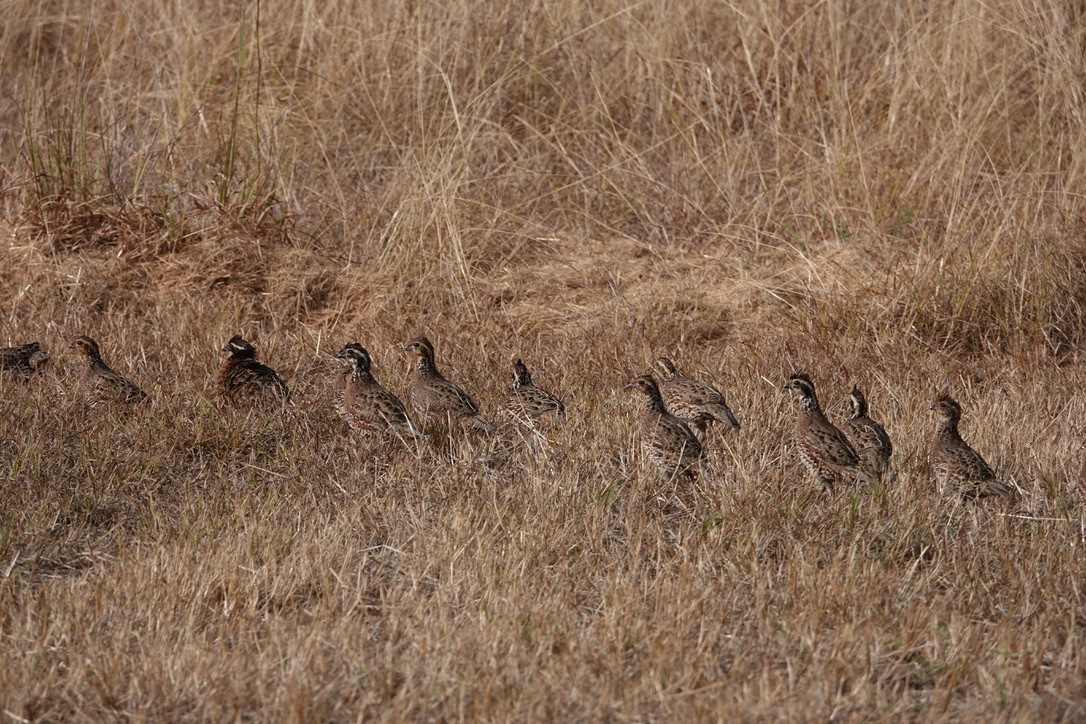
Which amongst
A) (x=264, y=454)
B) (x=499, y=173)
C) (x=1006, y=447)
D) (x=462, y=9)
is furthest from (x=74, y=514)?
(x=462, y=9)

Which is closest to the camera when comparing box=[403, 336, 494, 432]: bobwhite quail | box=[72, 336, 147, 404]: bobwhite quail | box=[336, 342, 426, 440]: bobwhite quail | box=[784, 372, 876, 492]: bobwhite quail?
box=[784, 372, 876, 492]: bobwhite quail

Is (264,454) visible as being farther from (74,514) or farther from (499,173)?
(499,173)

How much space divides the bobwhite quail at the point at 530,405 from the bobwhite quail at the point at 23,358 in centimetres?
304

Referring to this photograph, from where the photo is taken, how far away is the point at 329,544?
20.9 feet

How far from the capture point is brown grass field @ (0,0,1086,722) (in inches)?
212

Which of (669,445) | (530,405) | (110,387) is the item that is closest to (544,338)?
(530,405)

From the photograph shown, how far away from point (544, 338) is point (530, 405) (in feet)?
7.57

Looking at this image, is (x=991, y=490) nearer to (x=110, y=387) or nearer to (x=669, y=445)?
(x=669, y=445)

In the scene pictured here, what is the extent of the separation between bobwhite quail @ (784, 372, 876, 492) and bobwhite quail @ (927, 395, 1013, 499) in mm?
374

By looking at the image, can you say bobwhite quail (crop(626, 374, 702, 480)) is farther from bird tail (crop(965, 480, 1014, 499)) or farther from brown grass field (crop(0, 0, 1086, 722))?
bird tail (crop(965, 480, 1014, 499))

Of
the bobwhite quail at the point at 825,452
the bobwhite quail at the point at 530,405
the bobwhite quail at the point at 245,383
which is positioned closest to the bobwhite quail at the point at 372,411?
the bobwhite quail at the point at 245,383

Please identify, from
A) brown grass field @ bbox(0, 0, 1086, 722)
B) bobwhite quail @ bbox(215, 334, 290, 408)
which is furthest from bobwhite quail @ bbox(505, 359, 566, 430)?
bobwhite quail @ bbox(215, 334, 290, 408)

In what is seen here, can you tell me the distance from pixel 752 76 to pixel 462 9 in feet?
9.01

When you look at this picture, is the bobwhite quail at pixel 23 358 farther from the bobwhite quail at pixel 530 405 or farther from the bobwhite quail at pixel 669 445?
the bobwhite quail at pixel 669 445
